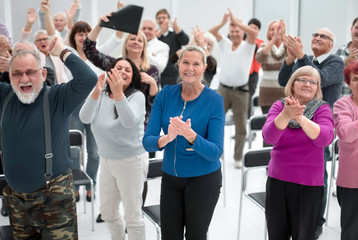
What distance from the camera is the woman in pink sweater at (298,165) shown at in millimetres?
2531

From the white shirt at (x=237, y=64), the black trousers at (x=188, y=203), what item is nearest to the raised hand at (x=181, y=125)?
the black trousers at (x=188, y=203)

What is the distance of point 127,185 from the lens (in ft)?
9.36

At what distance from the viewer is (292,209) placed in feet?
8.55

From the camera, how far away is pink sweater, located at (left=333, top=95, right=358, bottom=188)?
2.56 metres

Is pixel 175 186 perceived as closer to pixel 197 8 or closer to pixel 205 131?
pixel 205 131

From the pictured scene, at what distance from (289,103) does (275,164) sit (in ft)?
1.50

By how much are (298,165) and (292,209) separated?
0.27 metres

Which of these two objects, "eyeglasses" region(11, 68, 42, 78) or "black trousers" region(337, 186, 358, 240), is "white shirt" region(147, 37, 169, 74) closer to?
"eyeglasses" region(11, 68, 42, 78)

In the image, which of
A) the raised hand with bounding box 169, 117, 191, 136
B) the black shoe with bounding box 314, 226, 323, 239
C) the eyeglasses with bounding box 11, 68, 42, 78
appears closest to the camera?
the raised hand with bounding box 169, 117, 191, 136

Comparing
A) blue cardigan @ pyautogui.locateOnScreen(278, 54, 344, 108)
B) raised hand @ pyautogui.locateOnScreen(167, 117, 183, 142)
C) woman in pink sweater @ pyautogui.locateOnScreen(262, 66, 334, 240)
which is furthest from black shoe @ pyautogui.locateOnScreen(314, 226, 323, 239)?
raised hand @ pyautogui.locateOnScreen(167, 117, 183, 142)

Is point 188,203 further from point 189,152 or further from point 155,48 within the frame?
point 155,48

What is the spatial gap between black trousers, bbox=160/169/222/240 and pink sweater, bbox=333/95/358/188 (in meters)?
0.78

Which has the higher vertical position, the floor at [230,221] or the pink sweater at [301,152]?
the pink sweater at [301,152]

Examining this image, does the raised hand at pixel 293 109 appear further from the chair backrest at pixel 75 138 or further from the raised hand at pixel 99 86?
the chair backrest at pixel 75 138
